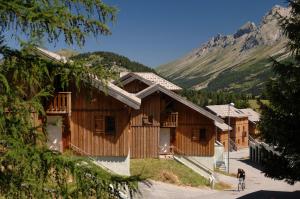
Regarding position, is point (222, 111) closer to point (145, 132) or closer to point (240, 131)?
point (240, 131)

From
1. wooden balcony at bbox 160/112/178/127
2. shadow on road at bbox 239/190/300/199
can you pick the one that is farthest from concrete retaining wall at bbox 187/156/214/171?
shadow on road at bbox 239/190/300/199

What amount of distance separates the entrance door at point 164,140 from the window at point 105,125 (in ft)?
43.0

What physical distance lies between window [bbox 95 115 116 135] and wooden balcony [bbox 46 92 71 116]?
118 inches

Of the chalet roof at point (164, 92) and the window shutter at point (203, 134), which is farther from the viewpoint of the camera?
the window shutter at point (203, 134)

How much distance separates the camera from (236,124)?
77.1 metres

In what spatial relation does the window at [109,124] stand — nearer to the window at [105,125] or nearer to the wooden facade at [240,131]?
the window at [105,125]

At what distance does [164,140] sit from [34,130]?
106ft

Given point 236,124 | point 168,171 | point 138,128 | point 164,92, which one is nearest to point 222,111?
point 236,124

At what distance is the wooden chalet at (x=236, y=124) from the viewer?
74.8 metres

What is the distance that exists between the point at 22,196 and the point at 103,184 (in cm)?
138

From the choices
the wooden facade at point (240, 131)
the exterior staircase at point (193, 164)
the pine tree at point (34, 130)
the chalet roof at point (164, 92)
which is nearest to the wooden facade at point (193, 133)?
the exterior staircase at point (193, 164)

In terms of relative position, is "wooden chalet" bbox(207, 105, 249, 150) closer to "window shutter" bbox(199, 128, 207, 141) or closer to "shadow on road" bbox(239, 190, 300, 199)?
"window shutter" bbox(199, 128, 207, 141)

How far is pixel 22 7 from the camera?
7.23 m

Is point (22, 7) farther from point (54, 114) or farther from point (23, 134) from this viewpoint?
point (54, 114)
